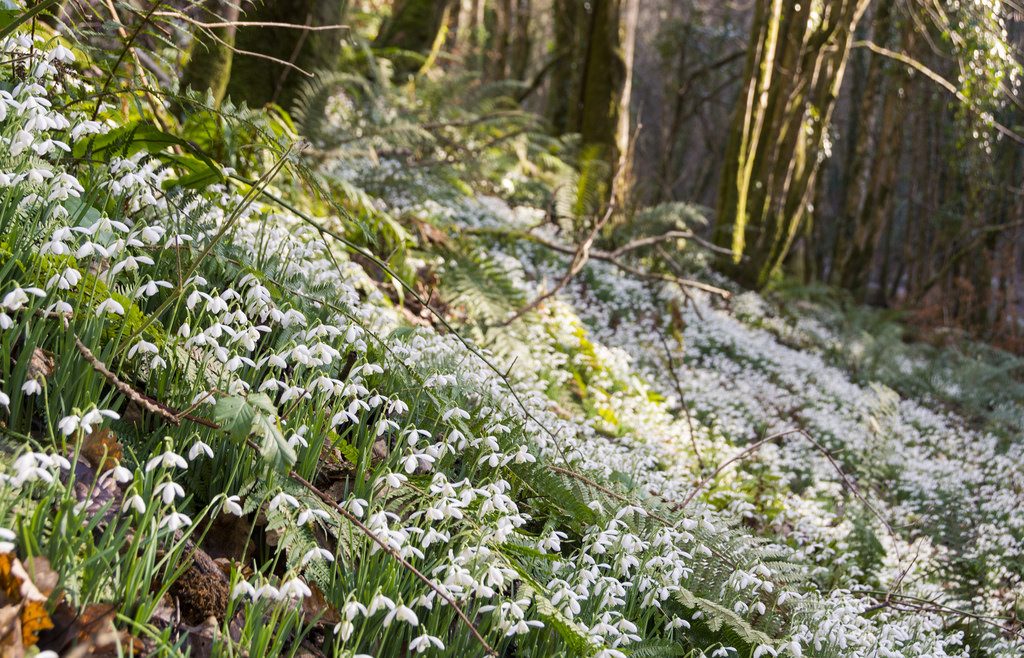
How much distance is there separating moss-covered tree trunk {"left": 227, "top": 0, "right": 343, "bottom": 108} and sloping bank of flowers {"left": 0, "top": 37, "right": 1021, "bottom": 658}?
206 centimetres

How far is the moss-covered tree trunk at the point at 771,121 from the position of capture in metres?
11.3

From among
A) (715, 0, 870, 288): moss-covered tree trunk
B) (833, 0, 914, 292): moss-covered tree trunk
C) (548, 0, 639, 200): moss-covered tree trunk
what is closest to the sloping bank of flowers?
(548, 0, 639, 200): moss-covered tree trunk

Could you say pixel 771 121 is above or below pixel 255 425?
above

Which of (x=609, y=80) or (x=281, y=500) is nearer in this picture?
(x=281, y=500)

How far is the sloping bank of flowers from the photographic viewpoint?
1.68 meters

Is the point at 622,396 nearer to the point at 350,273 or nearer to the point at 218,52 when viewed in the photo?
the point at 350,273

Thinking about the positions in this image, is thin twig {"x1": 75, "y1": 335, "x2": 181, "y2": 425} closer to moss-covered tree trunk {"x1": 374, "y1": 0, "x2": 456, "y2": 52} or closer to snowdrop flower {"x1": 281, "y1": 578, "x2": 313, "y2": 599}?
snowdrop flower {"x1": 281, "y1": 578, "x2": 313, "y2": 599}

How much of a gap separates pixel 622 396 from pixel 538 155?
18.9 ft

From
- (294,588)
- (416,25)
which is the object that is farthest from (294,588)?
(416,25)

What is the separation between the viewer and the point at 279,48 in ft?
18.7

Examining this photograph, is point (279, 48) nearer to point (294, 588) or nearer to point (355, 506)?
point (355, 506)

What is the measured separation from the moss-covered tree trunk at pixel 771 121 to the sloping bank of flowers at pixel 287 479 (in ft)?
26.7

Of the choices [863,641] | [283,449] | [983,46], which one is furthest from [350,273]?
[983,46]

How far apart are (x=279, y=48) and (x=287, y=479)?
445cm
